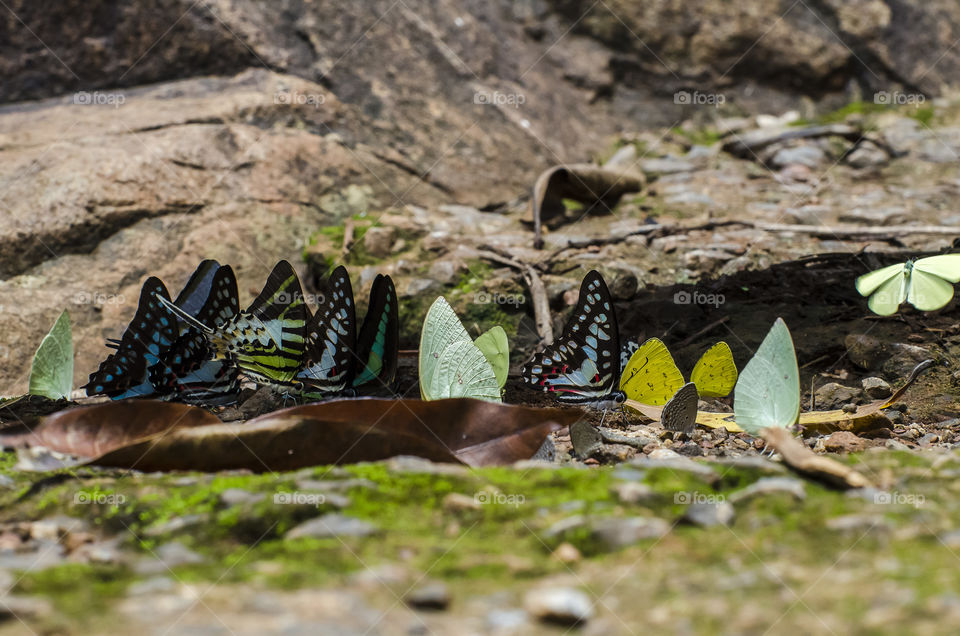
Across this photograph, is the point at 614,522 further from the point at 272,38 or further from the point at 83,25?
the point at 83,25

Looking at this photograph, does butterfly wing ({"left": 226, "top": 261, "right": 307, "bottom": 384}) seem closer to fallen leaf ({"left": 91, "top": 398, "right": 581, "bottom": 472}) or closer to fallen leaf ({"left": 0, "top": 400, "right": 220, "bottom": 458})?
fallen leaf ({"left": 0, "top": 400, "right": 220, "bottom": 458})

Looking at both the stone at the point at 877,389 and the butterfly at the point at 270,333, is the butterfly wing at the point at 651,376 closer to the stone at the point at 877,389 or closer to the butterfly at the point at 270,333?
the stone at the point at 877,389

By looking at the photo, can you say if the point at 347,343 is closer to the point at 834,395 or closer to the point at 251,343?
the point at 251,343

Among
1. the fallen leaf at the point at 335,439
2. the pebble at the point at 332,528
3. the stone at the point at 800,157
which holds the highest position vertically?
the stone at the point at 800,157

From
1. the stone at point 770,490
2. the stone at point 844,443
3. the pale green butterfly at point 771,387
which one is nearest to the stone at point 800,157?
the stone at point 844,443

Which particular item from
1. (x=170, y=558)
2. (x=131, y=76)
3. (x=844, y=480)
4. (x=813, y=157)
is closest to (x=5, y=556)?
(x=170, y=558)

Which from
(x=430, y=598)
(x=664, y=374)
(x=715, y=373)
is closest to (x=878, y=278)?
(x=715, y=373)

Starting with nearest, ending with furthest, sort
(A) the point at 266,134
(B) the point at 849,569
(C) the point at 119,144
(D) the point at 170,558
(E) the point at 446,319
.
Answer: (B) the point at 849,569, (D) the point at 170,558, (E) the point at 446,319, (C) the point at 119,144, (A) the point at 266,134
